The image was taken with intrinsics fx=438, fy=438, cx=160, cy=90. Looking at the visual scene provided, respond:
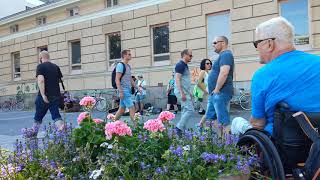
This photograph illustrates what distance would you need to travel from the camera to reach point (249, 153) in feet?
10.7

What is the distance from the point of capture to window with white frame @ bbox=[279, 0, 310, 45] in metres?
16.5

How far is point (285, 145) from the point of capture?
299cm

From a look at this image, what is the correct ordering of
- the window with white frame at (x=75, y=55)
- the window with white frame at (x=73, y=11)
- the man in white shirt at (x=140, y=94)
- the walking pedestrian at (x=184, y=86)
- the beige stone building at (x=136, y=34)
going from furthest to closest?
the window with white frame at (x=73, y=11) → the window with white frame at (x=75, y=55) → the man in white shirt at (x=140, y=94) → the beige stone building at (x=136, y=34) → the walking pedestrian at (x=184, y=86)

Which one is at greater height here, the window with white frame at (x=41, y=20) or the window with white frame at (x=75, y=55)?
the window with white frame at (x=41, y=20)

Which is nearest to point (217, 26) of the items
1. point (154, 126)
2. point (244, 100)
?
point (244, 100)

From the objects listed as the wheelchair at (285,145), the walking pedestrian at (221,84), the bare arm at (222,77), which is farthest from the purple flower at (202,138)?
the bare arm at (222,77)

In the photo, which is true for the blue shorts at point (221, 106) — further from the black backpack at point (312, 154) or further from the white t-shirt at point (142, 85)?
the white t-shirt at point (142, 85)

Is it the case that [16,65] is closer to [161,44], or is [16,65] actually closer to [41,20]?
[41,20]

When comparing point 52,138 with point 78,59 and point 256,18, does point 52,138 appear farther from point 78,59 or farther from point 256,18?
point 78,59

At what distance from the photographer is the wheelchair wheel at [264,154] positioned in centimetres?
290

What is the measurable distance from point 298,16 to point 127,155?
14.9 metres

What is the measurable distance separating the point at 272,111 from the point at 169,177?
896 mm

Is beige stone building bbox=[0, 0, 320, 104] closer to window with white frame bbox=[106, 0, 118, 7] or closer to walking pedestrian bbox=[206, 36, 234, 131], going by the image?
window with white frame bbox=[106, 0, 118, 7]

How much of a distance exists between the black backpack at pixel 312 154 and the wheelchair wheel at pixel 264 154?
6.6 inches
